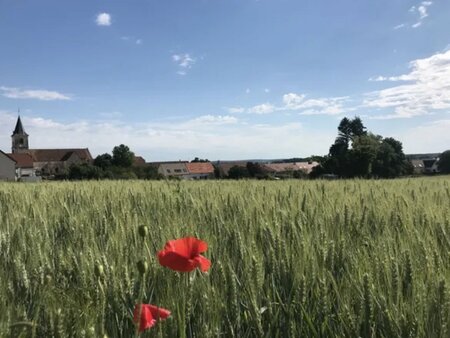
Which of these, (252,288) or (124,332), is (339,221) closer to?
(252,288)

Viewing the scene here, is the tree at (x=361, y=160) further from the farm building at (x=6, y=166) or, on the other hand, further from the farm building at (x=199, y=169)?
the farm building at (x=6, y=166)

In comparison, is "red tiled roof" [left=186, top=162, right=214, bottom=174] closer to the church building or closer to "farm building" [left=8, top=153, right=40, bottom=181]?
the church building

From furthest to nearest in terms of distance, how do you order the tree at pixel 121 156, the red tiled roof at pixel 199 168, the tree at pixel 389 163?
the red tiled roof at pixel 199 168 → the tree at pixel 121 156 → the tree at pixel 389 163

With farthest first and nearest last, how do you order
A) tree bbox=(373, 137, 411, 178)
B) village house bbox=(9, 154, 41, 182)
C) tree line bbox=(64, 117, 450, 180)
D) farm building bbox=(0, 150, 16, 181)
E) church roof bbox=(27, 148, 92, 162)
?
church roof bbox=(27, 148, 92, 162) → village house bbox=(9, 154, 41, 182) → farm building bbox=(0, 150, 16, 181) → tree bbox=(373, 137, 411, 178) → tree line bbox=(64, 117, 450, 180)

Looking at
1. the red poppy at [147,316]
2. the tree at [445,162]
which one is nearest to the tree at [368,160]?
the tree at [445,162]

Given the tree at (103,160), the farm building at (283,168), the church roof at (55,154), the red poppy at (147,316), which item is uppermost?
the church roof at (55,154)

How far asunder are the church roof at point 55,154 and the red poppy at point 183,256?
83866 millimetres

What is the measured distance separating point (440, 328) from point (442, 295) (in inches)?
2.9

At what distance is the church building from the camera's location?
7319cm

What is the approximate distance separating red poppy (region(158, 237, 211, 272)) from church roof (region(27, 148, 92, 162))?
83866 millimetres

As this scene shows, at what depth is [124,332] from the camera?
1.06m

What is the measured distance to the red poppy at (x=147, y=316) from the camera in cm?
74

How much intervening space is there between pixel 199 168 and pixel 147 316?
81800mm

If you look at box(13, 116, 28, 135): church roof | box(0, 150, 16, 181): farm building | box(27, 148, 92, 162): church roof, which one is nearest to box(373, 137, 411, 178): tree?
box(0, 150, 16, 181): farm building
